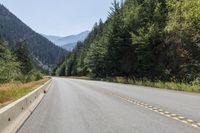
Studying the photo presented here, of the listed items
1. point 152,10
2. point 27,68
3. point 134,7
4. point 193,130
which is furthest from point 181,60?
point 27,68

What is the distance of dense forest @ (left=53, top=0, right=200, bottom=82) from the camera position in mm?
43562

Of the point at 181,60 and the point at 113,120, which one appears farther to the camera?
the point at 181,60

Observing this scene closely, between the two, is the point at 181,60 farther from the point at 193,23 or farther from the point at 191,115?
the point at 191,115

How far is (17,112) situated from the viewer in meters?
12.2

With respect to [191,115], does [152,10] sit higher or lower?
higher

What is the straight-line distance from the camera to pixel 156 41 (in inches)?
2124

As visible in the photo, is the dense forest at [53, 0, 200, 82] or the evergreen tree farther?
the evergreen tree

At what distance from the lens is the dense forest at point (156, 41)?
4356cm

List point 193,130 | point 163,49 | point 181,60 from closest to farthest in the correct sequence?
1. point 193,130
2. point 181,60
3. point 163,49

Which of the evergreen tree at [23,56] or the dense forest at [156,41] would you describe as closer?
the dense forest at [156,41]

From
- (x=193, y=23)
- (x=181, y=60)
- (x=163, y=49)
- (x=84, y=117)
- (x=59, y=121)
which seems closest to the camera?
(x=59, y=121)

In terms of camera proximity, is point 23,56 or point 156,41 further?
point 23,56

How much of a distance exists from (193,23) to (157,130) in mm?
35544

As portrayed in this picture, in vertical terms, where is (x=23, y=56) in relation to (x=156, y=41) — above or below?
above
